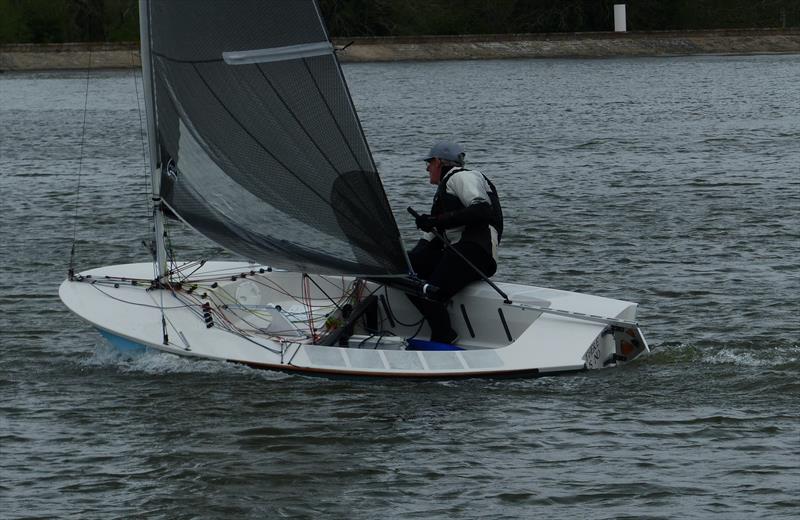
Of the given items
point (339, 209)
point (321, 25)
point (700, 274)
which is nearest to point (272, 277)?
point (339, 209)

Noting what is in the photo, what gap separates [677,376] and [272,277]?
10.7ft

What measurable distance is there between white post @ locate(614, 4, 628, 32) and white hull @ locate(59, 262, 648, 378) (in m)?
58.2

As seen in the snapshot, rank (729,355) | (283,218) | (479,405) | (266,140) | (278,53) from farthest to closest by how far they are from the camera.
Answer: (729,355)
(283,218)
(266,140)
(278,53)
(479,405)

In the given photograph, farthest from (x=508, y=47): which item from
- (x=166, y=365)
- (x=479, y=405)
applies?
(x=479, y=405)

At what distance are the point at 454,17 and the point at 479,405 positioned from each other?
6909cm

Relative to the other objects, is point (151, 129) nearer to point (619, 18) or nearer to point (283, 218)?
point (283, 218)

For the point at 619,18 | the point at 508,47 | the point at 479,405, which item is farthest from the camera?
the point at 508,47

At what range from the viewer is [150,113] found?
32.6ft

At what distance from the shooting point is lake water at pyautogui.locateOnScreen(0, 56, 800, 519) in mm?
8047

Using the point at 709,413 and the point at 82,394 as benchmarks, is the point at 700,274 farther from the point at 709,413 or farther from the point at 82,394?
the point at 82,394

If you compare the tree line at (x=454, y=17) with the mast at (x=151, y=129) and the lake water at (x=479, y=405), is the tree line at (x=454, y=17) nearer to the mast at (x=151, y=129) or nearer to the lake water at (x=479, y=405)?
the lake water at (x=479, y=405)

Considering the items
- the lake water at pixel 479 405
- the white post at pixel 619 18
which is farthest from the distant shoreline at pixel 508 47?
the lake water at pixel 479 405

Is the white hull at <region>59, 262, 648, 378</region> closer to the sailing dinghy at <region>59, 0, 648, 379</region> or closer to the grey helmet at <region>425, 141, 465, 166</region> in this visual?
the sailing dinghy at <region>59, 0, 648, 379</region>

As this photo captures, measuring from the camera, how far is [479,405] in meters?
9.49
